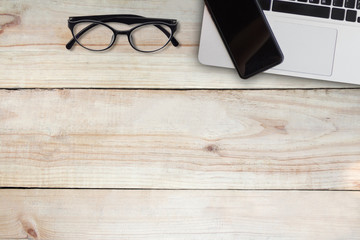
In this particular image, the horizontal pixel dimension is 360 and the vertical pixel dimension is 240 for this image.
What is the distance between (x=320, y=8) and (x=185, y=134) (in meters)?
0.33

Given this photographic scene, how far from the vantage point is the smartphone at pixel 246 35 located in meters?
0.69

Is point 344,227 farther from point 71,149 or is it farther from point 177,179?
point 71,149

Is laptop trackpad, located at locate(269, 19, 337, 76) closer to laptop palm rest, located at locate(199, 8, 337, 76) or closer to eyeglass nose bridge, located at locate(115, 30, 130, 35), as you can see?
laptop palm rest, located at locate(199, 8, 337, 76)

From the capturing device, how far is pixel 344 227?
0.77 metres

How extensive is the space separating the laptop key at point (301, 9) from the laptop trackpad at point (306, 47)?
0.02 metres

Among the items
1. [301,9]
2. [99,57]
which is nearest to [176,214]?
[99,57]

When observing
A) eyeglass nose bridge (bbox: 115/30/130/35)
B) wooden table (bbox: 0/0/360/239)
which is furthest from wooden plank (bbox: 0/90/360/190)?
eyeglass nose bridge (bbox: 115/30/130/35)

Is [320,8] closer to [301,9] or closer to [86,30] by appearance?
→ [301,9]

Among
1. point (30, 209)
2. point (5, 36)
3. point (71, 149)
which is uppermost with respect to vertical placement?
point (5, 36)

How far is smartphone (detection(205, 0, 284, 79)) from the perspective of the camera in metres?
0.69

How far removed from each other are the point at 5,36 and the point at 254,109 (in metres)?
0.49

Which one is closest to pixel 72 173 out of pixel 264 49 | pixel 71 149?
pixel 71 149

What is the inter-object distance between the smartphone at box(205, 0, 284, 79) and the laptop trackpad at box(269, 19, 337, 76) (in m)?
0.02

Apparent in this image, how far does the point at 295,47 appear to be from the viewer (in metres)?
0.71
